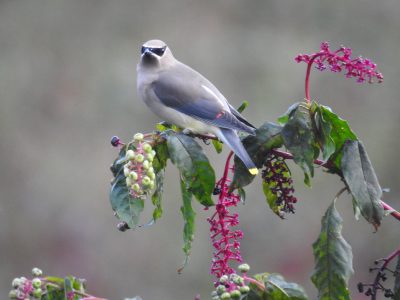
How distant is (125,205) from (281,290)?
0.41 m

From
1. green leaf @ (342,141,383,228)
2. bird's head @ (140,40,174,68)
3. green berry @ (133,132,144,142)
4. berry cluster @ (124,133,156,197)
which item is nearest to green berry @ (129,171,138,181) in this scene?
berry cluster @ (124,133,156,197)

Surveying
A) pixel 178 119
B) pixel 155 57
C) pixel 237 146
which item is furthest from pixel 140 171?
pixel 155 57

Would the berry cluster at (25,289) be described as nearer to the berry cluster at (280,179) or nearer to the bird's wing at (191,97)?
the berry cluster at (280,179)

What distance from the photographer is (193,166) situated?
209 centimetres

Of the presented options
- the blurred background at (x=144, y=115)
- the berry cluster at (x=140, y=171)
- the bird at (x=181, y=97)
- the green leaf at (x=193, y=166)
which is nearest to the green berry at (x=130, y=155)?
the berry cluster at (x=140, y=171)

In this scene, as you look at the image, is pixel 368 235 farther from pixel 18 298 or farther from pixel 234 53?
pixel 18 298

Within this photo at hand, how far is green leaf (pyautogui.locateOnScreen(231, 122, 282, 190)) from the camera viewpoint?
2064 mm

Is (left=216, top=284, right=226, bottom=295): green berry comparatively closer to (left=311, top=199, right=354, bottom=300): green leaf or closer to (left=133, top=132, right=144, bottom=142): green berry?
(left=311, top=199, right=354, bottom=300): green leaf

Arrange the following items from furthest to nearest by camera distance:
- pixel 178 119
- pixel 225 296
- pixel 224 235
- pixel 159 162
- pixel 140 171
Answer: pixel 178 119 < pixel 159 162 < pixel 224 235 < pixel 140 171 < pixel 225 296

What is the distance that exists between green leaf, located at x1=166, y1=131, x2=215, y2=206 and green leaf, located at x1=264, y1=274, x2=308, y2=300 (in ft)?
0.77

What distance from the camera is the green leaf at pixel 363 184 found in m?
1.94

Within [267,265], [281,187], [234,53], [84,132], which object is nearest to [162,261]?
[267,265]

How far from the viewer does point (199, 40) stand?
7.57 m

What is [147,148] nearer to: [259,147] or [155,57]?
[259,147]
